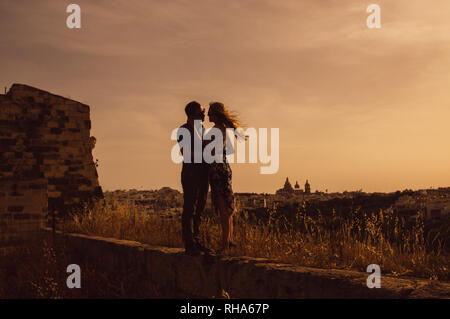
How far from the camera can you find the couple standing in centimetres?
531

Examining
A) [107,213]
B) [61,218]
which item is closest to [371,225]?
[107,213]

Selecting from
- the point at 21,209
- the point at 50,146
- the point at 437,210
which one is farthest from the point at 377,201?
the point at 21,209

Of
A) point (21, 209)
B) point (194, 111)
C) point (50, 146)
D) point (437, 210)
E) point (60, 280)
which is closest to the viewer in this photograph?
point (194, 111)

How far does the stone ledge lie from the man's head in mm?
1671

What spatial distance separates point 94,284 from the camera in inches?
273

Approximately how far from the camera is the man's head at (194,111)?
209 inches

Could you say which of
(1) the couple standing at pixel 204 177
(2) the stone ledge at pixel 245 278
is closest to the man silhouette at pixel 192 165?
(1) the couple standing at pixel 204 177

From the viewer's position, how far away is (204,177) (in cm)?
543

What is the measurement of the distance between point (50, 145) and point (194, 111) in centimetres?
930

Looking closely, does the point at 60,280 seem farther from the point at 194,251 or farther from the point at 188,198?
the point at 188,198

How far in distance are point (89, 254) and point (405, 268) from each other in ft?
18.4

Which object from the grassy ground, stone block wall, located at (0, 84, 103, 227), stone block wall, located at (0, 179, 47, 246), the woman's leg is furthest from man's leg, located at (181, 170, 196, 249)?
stone block wall, located at (0, 84, 103, 227)

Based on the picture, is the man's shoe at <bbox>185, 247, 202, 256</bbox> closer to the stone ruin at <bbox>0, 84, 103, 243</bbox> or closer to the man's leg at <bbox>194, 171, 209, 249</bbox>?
the man's leg at <bbox>194, 171, 209, 249</bbox>
